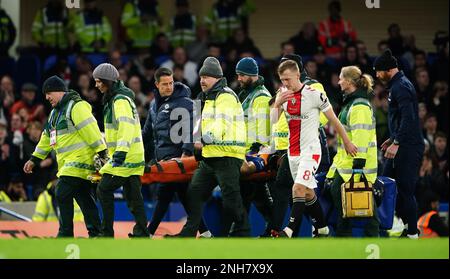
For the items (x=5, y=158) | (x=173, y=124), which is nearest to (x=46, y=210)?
(x=5, y=158)

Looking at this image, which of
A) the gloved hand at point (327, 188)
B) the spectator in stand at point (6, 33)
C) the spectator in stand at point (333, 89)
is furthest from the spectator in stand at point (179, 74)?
the gloved hand at point (327, 188)

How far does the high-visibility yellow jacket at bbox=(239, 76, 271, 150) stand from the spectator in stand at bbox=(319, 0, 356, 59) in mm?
8447

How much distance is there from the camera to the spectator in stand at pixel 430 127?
77.4ft

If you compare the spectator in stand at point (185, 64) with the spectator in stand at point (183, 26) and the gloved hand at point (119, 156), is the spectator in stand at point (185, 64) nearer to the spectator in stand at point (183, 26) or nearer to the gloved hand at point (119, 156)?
the spectator in stand at point (183, 26)

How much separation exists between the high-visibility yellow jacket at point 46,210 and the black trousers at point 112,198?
453cm

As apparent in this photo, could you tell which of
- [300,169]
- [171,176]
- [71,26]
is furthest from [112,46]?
[300,169]

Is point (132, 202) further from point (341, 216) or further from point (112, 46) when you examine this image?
point (112, 46)

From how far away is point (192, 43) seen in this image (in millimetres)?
25891

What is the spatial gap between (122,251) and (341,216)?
10.8 ft

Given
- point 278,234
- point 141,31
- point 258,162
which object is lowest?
point 278,234

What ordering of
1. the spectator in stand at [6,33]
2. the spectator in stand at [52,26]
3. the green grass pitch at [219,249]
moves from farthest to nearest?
the spectator in stand at [52,26] → the spectator in stand at [6,33] → the green grass pitch at [219,249]

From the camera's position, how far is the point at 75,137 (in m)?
16.4

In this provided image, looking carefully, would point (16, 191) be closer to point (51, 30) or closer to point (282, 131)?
point (51, 30)

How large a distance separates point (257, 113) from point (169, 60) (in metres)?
8.16
